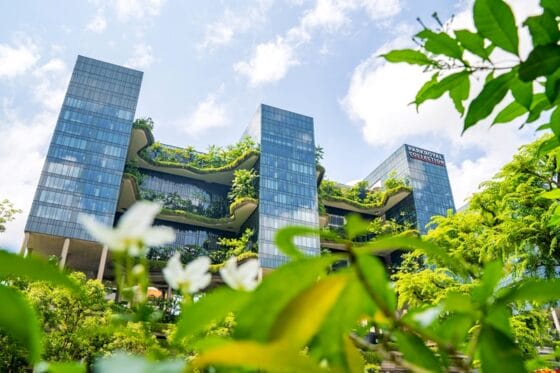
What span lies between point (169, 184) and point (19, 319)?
30323 mm

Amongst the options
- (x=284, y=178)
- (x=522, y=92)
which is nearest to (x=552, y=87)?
(x=522, y=92)

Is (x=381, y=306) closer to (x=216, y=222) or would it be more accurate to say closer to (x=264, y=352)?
A: (x=264, y=352)

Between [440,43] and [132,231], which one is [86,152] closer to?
[440,43]

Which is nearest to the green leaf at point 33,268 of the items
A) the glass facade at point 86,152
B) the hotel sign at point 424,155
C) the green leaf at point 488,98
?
the green leaf at point 488,98

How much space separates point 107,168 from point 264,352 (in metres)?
25.0

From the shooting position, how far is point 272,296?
0.93 ft

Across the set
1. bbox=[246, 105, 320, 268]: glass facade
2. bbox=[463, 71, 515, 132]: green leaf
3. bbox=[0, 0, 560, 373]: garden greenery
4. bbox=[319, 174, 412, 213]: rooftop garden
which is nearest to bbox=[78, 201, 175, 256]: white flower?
bbox=[0, 0, 560, 373]: garden greenery

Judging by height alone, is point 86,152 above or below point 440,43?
above

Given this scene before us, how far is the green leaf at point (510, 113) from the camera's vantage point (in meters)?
0.68

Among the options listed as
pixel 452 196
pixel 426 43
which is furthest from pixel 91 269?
pixel 452 196

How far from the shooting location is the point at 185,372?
0.25 meters

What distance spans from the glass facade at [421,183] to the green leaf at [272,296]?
3513cm

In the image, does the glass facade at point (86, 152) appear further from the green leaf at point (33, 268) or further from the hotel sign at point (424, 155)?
the hotel sign at point (424, 155)

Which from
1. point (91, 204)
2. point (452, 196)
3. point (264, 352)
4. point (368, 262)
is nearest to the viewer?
point (264, 352)
